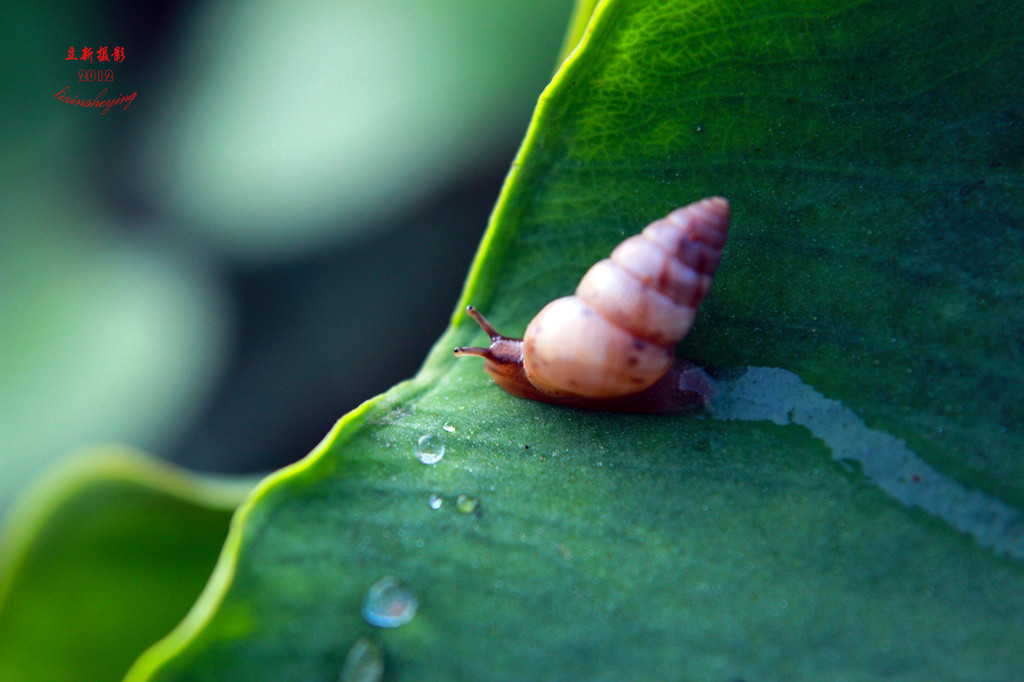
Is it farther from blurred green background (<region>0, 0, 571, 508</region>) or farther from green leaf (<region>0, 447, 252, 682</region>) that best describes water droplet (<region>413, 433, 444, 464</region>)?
blurred green background (<region>0, 0, 571, 508</region>)

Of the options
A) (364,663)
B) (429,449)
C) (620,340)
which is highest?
(620,340)

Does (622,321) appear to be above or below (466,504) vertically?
above

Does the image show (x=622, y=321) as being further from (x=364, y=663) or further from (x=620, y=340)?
(x=364, y=663)

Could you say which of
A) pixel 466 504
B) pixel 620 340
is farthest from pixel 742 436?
pixel 466 504

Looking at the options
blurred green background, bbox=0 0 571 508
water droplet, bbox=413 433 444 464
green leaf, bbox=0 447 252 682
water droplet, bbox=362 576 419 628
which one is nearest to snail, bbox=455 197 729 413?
water droplet, bbox=413 433 444 464

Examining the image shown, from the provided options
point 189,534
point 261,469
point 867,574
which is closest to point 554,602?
point 867,574
